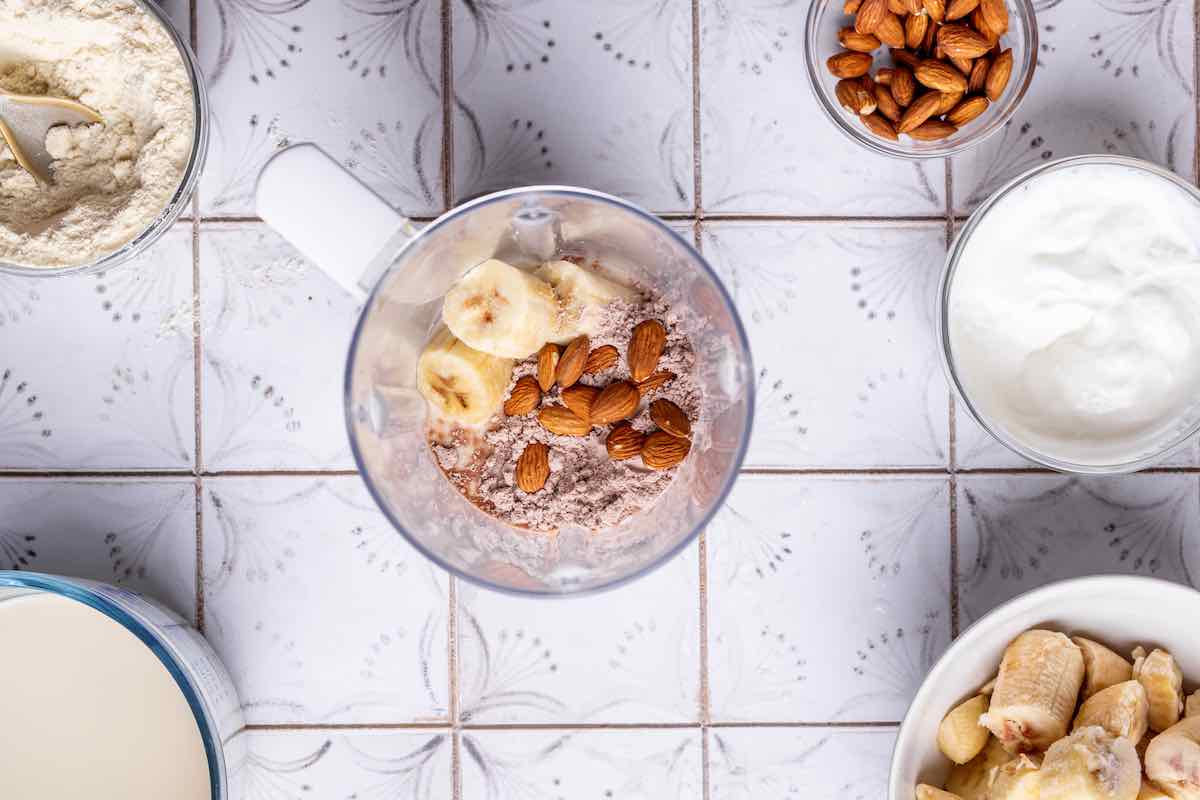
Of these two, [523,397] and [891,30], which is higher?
[891,30]

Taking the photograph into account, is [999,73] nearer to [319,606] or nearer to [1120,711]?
[1120,711]

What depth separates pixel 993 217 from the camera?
0.68m

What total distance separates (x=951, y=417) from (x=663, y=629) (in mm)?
276

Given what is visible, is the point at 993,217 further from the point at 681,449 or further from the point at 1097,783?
the point at 1097,783

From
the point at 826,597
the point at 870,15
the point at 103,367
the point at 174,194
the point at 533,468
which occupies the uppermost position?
the point at 870,15

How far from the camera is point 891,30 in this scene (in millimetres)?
693

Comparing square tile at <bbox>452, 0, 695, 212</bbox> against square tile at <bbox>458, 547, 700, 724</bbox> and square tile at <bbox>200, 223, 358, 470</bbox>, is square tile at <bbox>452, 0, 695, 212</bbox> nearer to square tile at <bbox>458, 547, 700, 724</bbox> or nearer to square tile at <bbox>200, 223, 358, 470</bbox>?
square tile at <bbox>200, 223, 358, 470</bbox>

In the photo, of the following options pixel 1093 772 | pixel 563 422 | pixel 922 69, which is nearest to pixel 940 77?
pixel 922 69

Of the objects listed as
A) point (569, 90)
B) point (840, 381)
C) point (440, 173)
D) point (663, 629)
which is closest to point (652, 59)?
point (569, 90)

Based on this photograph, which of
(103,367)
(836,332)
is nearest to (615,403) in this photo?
(836,332)

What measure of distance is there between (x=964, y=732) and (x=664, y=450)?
0.94 ft

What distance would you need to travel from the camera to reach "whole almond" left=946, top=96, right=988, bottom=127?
0.69 meters

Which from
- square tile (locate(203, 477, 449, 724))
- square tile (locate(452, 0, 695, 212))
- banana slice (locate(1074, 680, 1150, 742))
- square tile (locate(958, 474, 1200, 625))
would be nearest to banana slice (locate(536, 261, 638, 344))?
square tile (locate(452, 0, 695, 212))

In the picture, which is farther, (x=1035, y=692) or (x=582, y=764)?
(x=582, y=764)
